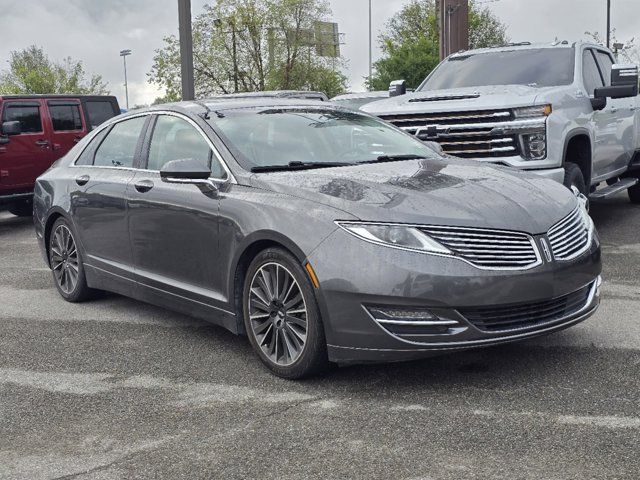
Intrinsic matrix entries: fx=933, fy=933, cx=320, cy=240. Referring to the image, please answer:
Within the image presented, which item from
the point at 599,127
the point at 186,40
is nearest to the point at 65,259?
the point at 599,127

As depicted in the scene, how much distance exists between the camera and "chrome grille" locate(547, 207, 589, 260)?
16.0 ft

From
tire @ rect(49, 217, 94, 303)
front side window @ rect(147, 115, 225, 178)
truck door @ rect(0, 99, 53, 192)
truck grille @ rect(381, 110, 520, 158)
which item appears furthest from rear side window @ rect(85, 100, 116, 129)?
front side window @ rect(147, 115, 225, 178)

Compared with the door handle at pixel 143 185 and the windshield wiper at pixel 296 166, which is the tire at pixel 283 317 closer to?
the windshield wiper at pixel 296 166

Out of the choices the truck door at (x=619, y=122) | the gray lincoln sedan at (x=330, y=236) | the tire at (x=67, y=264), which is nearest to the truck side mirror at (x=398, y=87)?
the truck door at (x=619, y=122)

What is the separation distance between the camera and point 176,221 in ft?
19.1

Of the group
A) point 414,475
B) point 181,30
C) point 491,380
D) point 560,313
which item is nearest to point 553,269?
point 560,313

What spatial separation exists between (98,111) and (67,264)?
8559mm

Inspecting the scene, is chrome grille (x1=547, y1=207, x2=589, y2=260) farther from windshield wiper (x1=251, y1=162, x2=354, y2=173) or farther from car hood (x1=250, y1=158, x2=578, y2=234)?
windshield wiper (x1=251, y1=162, x2=354, y2=173)

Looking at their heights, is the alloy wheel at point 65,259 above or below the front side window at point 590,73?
below

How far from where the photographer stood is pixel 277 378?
511cm

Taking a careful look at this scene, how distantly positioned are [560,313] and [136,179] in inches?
119

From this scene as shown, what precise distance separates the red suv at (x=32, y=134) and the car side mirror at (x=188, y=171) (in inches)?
341

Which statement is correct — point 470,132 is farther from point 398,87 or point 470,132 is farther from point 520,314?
point 520,314

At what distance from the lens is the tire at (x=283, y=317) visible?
15.8 feet
